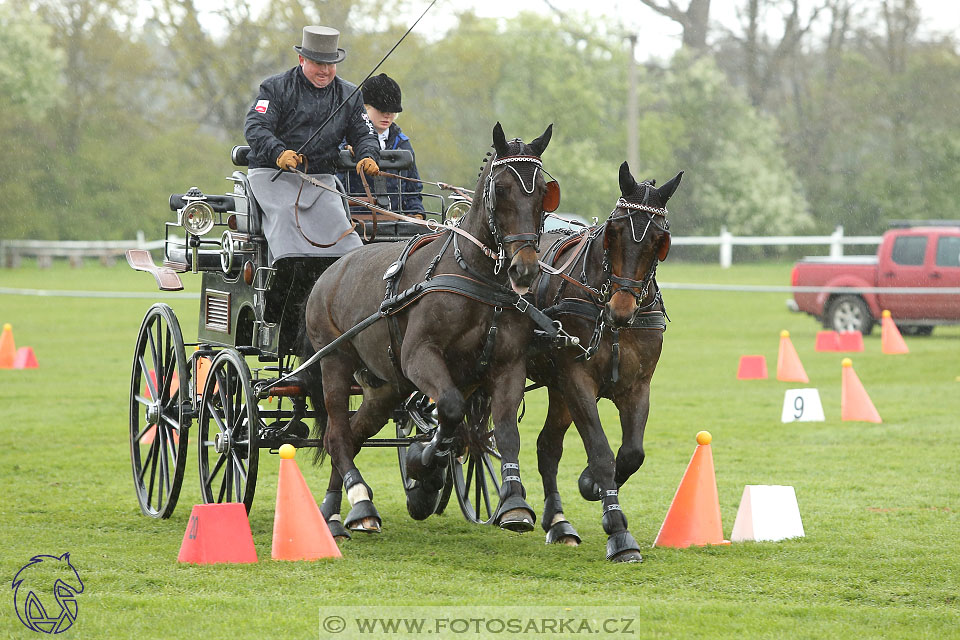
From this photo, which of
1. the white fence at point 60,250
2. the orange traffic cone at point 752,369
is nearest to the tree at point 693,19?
the white fence at point 60,250

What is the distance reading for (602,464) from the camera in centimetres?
620

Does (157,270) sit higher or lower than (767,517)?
higher

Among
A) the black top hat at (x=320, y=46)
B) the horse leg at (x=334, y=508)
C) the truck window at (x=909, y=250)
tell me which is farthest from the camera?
the truck window at (x=909, y=250)

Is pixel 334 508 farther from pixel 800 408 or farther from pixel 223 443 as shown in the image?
pixel 800 408

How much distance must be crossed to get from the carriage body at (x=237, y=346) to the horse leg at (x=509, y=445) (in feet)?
3.29

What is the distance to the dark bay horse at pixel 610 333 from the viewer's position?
5926mm

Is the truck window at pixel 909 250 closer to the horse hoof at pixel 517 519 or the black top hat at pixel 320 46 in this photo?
the black top hat at pixel 320 46

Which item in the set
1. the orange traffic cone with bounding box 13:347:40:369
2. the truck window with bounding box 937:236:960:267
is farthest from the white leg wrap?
the truck window with bounding box 937:236:960:267

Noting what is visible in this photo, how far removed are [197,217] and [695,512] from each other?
3388 mm

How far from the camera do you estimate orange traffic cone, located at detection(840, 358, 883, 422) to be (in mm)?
12258

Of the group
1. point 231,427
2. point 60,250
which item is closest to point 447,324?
point 231,427

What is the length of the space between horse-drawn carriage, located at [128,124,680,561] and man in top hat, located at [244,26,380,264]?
149mm

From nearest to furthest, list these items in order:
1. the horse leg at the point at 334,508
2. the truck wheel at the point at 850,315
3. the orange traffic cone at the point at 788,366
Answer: the horse leg at the point at 334,508 → the orange traffic cone at the point at 788,366 → the truck wheel at the point at 850,315

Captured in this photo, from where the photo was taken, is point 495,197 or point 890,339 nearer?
point 495,197
